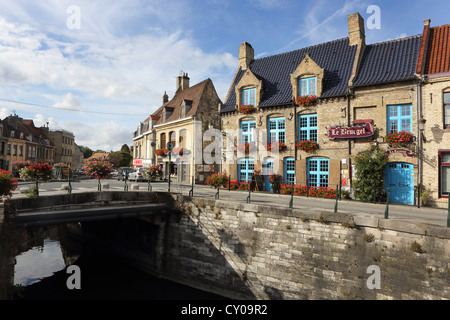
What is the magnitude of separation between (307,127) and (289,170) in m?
3.17

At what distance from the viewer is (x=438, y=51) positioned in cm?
1543

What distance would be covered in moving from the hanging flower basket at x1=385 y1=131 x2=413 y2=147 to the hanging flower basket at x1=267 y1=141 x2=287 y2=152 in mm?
6356

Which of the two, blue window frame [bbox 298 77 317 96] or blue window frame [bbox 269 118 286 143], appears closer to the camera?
blue window frame [bbox 298 77 317 96]

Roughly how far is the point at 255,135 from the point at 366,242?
41.2 feet

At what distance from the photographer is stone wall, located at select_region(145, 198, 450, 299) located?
8.48 metres

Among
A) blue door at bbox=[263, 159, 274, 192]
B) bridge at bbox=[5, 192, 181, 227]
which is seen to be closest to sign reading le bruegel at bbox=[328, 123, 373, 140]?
blue door at bbox=[263, 159, 274, 192]

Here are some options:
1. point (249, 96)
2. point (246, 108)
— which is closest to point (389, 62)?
point (249, 96)

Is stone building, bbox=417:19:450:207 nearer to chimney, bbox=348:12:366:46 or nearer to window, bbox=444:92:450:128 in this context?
window, bbox=444:92:450:128

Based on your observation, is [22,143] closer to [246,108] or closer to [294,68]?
[246,108]

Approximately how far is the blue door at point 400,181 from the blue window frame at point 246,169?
8935mm

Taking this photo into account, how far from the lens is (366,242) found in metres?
9.34

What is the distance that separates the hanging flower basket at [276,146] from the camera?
63.6ft
